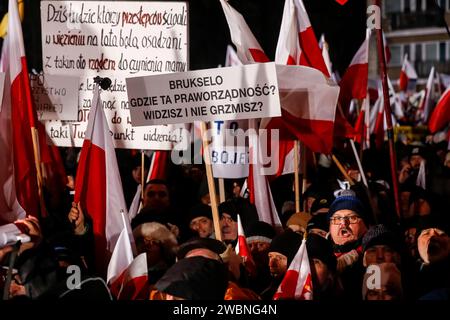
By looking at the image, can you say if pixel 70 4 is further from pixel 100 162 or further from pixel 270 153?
pixel 270 153

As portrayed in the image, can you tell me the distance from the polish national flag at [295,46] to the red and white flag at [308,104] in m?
0.68

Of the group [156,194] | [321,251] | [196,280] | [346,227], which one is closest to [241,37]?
[156,194]

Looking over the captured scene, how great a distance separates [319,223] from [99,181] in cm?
156

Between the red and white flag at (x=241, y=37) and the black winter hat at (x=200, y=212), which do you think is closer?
the black winter hat at (x=200, y=212)

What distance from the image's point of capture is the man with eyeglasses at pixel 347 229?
17.9 feet

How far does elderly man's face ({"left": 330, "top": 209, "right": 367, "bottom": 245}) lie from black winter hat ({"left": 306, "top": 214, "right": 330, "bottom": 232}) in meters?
0.22

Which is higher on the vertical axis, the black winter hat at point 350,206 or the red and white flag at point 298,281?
the black winter hat at point 350,206

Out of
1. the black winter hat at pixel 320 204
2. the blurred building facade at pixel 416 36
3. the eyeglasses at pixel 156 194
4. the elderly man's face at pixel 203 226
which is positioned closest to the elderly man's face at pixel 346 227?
the black winter hat at pixel 320 204

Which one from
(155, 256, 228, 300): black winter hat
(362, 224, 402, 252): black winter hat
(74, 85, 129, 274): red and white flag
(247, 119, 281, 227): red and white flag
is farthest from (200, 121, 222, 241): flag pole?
(155, 256, 228, 300): black winter hat

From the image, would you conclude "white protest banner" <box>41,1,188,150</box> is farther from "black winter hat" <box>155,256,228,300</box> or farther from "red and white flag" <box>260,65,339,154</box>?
"black winter hat" <box>155,256,228,300</box>

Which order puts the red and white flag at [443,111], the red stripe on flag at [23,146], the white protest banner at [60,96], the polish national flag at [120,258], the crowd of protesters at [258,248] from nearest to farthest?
the crowd of protesters at [258,248] < the polish national flag at [120,258] < the red stripe on flag at [23,146] < the white protest banner at [60,96] < the red and white flag at [443,111]

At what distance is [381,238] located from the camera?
5301mm

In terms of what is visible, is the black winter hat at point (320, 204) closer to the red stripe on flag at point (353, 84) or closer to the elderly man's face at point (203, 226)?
the elderly man's face at point (203, 226)

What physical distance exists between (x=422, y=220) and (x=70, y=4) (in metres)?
3.20
